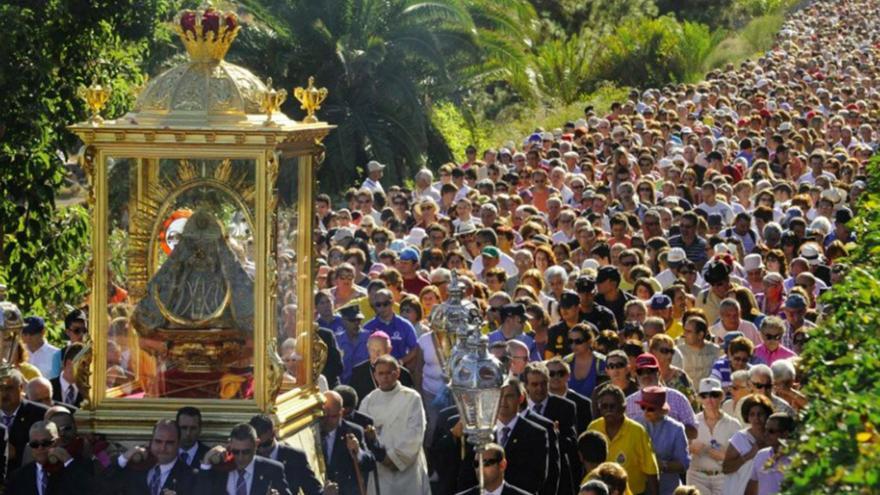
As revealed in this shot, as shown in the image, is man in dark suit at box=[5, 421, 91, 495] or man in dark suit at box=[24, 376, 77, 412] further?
man in dark suit at box=[24, 376, 77, 412]

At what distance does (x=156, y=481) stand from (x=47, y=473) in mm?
726

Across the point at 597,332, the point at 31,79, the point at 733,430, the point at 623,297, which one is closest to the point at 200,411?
the point at 733,430

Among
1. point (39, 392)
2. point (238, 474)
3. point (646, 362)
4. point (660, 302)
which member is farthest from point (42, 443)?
point (660, 302)

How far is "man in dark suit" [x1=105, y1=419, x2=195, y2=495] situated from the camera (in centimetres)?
1202

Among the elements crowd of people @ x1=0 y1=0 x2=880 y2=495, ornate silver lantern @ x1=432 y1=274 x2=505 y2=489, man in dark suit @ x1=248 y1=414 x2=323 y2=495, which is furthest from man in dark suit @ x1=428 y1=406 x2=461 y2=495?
ornate silver lantern @ x1=432 y1=274 x2=505 y2=489

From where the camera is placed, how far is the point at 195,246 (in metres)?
12.6

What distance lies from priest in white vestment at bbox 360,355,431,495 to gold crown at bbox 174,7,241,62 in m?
2.43

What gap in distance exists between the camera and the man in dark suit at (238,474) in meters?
12.0

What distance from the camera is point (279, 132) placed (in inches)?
A: 477

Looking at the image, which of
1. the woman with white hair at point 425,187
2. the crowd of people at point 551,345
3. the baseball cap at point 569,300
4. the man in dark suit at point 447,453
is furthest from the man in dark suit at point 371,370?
the woman with white hair at point 425,187

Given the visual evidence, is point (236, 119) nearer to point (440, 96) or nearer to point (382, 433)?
point (382, 433)

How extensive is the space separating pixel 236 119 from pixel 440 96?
73.3ft

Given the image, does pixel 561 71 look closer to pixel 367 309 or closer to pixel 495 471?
pixel 367 309

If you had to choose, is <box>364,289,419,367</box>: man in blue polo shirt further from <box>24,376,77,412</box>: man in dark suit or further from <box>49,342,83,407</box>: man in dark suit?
<box>24,376,77,412</box>: man in dark suit
